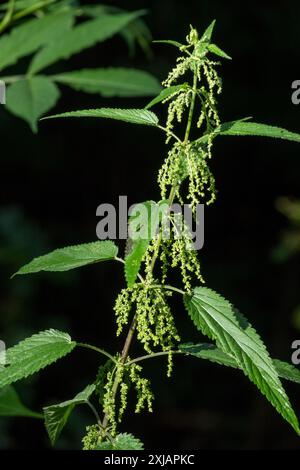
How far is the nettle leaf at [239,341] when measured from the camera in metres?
0.86

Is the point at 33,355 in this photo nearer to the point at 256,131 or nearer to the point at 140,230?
the point at 140,230

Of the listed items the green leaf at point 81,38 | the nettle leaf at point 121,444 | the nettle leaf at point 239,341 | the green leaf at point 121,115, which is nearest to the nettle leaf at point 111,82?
the green leaf at point 81,38

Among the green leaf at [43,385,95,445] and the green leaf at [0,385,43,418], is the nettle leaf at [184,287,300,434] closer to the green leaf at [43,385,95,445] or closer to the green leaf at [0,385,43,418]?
the green leaf at [43,385,95,445]

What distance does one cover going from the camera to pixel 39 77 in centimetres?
179

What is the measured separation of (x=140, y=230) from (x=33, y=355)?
0.24m

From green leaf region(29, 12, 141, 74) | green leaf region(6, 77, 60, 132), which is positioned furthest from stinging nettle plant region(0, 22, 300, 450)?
green leaf region(29, 12, 141, 74)

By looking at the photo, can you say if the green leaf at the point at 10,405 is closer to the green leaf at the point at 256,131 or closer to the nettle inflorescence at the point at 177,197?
the nettle inflorescence at the point at 177,197

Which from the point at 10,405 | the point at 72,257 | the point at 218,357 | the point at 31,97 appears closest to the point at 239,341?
the point at 218,357

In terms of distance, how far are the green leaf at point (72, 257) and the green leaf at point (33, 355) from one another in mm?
99

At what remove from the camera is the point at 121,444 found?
0.92 meters

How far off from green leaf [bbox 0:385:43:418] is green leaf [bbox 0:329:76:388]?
0.16 meters
